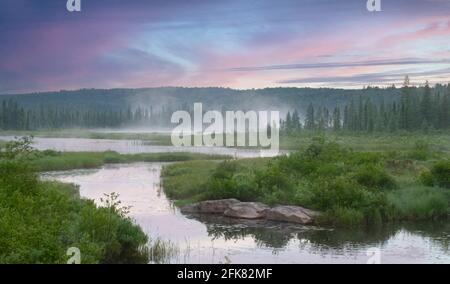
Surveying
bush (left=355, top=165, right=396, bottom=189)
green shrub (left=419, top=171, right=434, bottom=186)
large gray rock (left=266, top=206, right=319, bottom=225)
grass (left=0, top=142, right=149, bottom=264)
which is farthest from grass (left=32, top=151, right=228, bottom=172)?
green shrub (left=419, top=171, right=434, bottom=186)

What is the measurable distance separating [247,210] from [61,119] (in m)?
119

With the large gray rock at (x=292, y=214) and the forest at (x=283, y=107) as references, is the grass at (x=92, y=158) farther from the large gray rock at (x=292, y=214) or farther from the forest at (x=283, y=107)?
the forest at (x=283, y=107)

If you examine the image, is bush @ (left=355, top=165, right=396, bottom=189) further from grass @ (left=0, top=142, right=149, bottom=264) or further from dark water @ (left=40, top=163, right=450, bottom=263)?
grass @ (left=0, top=142, right=149, bottom=264)

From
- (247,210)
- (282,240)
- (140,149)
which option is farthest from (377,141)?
(282,240)

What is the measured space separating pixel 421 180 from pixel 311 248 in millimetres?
10906

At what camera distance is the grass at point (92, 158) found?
1736 inches

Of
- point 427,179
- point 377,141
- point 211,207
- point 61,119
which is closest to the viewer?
point 211,207

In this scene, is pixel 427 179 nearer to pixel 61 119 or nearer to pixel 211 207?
pixel 211 207

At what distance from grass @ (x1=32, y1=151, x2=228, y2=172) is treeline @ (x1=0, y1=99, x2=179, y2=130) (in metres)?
57.5

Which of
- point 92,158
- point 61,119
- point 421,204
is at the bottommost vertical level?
point 421,204

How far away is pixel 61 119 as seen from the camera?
447 feet

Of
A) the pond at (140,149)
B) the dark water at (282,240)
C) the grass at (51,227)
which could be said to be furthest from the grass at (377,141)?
the grass at (51,227)

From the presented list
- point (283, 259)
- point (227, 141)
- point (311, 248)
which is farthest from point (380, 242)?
point (227, 141)

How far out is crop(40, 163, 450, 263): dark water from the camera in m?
18.1
